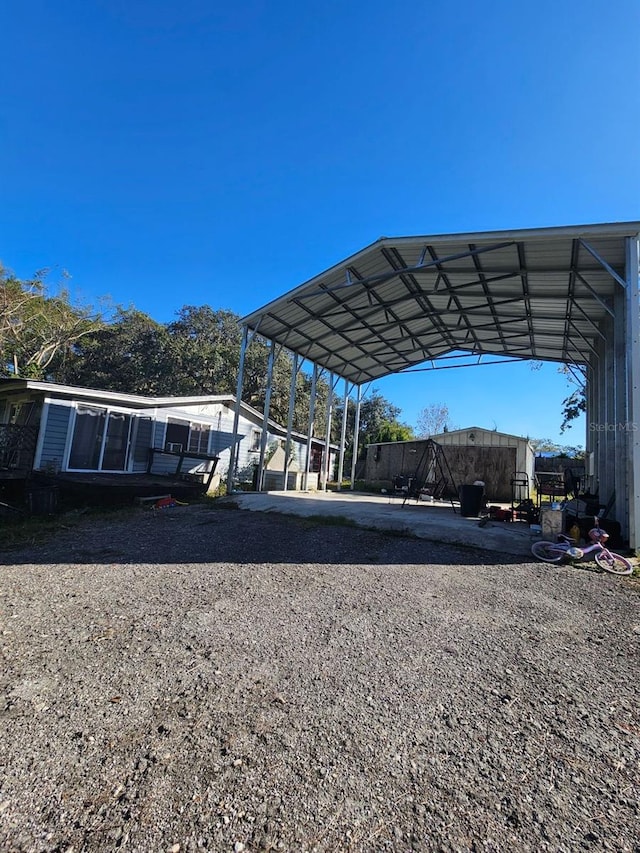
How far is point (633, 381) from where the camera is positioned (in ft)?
18.3

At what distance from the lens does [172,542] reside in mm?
5594

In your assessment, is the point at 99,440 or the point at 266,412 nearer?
the point at 99,440

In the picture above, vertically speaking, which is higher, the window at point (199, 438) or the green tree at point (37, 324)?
the green tree at point (37, 324)

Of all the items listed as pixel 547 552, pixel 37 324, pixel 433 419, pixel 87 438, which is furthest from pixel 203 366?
pixel 433 419

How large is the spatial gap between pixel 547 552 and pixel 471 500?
2.71 m

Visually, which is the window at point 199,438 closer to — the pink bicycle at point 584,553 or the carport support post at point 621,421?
the pink bicycle at point 584,553

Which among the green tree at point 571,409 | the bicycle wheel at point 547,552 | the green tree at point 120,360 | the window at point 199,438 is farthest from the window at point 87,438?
the green tree at point 571,409

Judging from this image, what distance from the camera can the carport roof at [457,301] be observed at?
7.42 metres

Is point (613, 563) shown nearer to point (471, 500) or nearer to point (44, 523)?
point (471, 500)

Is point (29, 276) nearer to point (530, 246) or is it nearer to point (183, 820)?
point (530, 246)

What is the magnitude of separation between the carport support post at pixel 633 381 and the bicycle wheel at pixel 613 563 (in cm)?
80

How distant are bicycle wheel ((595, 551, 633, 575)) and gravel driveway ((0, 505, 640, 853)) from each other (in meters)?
0.86

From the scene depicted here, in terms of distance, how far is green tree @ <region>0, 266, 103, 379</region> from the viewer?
779 inches

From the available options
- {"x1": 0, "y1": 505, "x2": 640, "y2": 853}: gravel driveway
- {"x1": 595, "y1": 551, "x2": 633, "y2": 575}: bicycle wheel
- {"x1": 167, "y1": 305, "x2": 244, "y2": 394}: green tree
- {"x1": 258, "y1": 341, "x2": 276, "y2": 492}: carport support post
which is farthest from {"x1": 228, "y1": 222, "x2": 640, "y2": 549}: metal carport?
{"x1": 167, "y1": 305, "x2": 244, "y2": 394}: green tree
